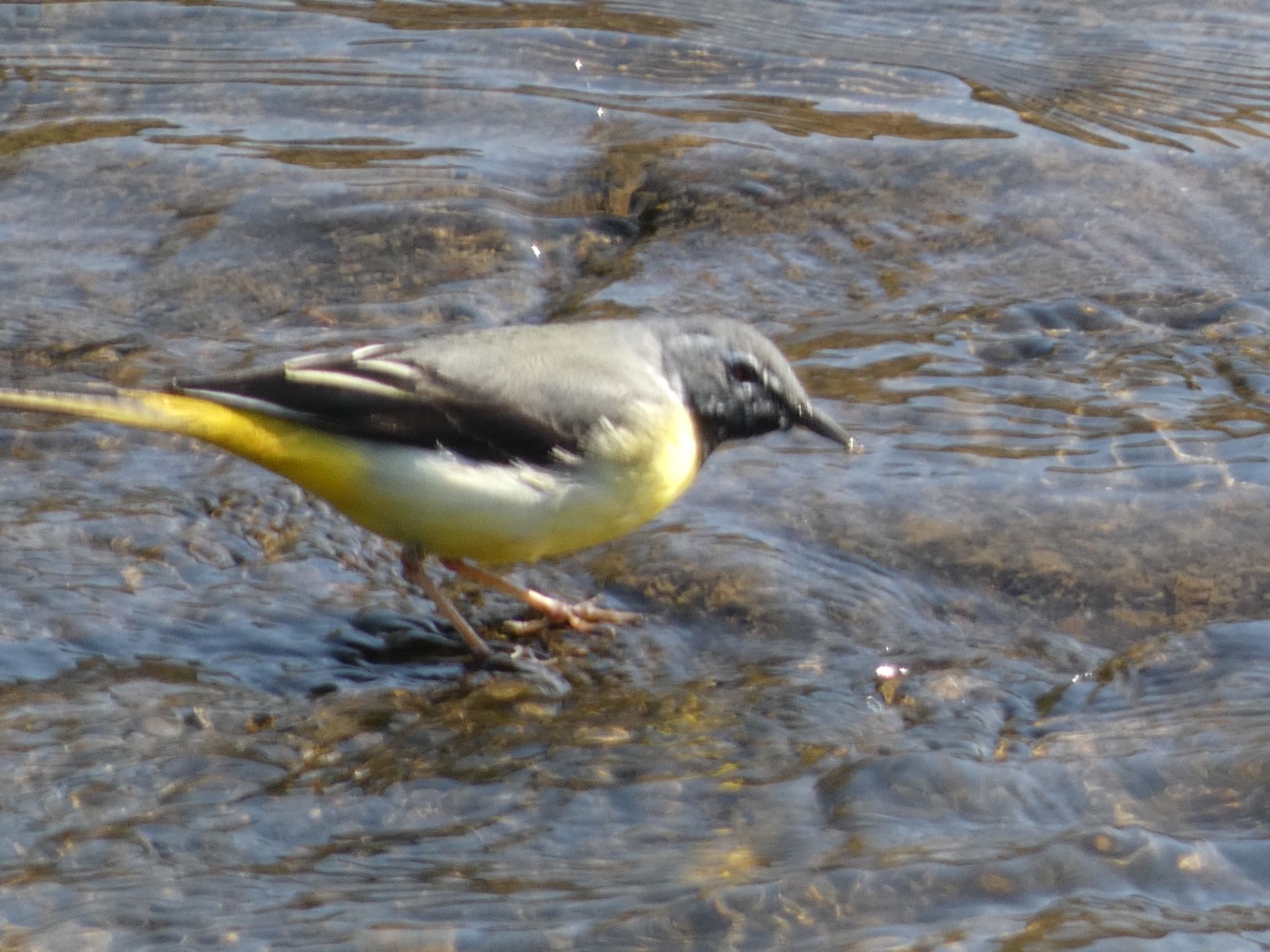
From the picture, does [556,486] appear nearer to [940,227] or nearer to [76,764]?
[76,764]

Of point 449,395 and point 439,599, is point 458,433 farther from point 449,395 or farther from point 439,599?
point 439,599

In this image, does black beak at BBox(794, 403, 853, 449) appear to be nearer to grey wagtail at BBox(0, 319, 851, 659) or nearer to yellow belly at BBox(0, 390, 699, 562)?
grey wagtail at BBox(0, 319, 851, 659)

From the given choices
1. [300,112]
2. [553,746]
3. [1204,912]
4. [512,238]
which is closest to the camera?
[1204,912]

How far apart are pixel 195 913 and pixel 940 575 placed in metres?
3.10

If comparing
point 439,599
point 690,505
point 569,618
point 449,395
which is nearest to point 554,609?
point 569,618

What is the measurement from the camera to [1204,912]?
13.7 feet

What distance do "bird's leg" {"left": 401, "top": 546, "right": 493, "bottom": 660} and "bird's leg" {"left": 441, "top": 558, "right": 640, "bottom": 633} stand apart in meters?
0.20

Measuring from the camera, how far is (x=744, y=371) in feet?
20.2

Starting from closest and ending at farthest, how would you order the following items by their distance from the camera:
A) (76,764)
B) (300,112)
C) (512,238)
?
(76,764) < (512,238) < (300,112)

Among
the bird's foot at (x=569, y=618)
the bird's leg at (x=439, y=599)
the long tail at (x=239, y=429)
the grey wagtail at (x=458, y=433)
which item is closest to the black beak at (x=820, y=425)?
the grey wagtail at (x=458, y=433)

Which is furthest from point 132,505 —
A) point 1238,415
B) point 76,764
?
point 1238,415

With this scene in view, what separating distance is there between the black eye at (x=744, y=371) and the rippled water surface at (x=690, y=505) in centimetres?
66

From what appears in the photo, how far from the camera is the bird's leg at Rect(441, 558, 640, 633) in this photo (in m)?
6.02

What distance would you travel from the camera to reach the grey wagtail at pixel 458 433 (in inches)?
217
